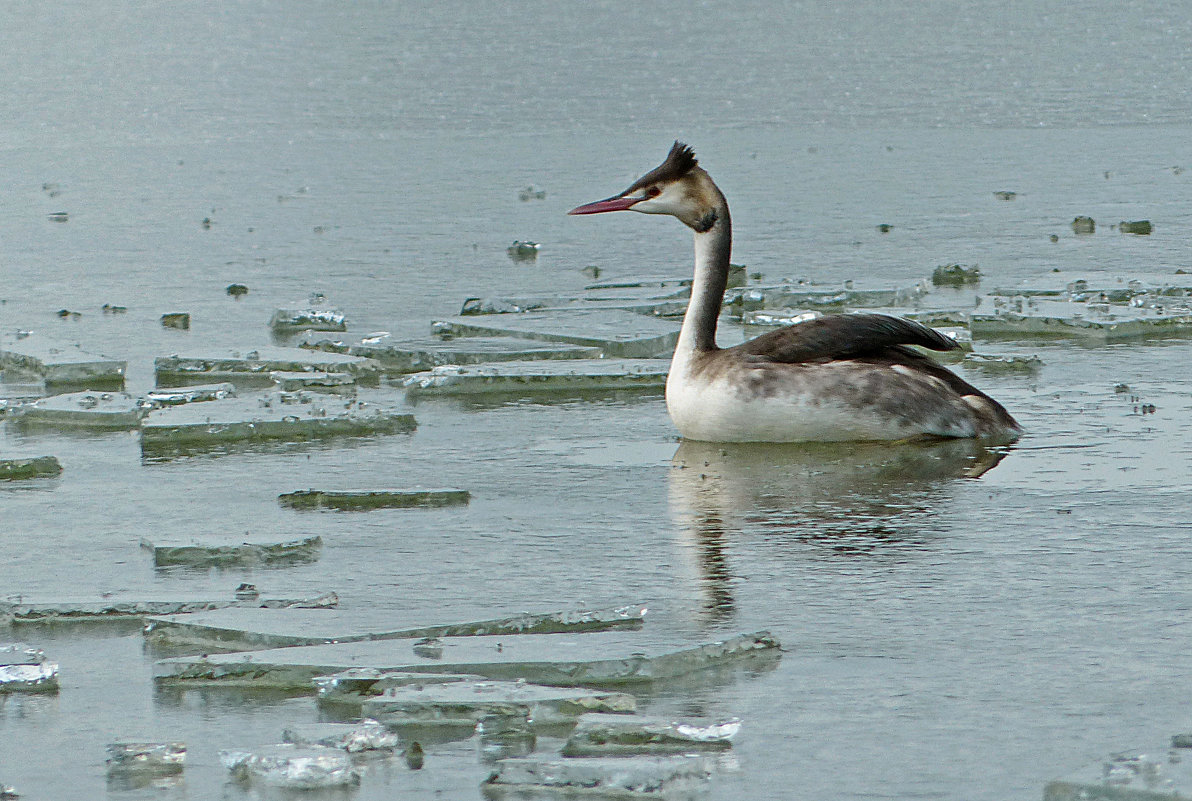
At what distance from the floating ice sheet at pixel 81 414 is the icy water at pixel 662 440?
167 millimetres

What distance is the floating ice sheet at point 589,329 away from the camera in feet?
29.5

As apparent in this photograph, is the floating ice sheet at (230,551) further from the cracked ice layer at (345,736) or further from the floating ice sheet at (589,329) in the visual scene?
the floating ice sheet at (589,329)

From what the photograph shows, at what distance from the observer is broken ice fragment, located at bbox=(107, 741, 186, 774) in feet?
12.4

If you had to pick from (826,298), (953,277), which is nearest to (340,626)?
(826,298)

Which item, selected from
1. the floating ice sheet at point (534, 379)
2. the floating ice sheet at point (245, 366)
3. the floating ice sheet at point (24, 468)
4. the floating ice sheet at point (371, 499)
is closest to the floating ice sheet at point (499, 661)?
the floating ice sheet at point (371, 499)

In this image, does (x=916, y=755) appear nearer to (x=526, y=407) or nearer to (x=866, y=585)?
(x=866, y=585)

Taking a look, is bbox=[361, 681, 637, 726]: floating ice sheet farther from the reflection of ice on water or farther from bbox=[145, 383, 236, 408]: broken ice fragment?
bbox=[145, 383, 236, 408]: broken ice fragment

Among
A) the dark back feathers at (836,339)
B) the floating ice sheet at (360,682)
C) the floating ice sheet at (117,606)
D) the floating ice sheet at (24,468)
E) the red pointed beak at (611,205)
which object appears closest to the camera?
the floating ice sheet at (360,682)

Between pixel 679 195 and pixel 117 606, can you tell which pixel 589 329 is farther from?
pixel 117 606

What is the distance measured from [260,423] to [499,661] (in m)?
3.25

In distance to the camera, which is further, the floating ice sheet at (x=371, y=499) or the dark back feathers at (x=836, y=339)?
the dark back feathers at (x=836, y=339)

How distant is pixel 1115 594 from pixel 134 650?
242 centimetres

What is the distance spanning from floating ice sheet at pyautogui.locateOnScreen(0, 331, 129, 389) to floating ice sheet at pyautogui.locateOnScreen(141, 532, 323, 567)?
3.02 metres

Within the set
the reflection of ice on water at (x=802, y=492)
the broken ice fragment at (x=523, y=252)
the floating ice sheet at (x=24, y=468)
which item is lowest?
the reflection of ice on water at (x=802, y=492)
